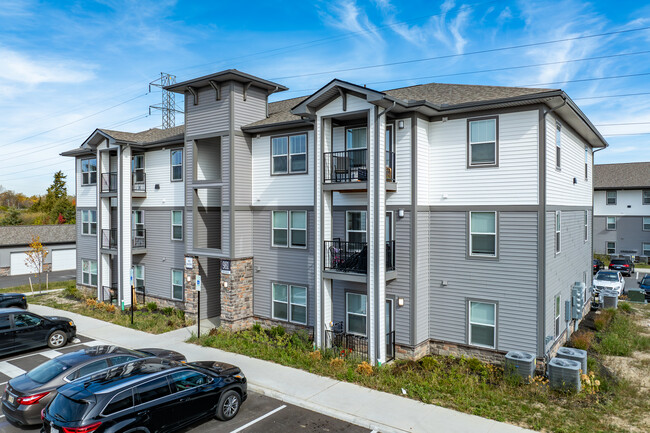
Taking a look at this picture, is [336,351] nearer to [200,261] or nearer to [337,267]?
[337,267]

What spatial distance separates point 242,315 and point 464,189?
10081mm

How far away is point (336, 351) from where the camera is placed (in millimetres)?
14297

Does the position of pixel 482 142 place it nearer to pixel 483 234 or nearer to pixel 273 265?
pixel 483 234

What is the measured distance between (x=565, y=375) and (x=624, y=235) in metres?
36.1

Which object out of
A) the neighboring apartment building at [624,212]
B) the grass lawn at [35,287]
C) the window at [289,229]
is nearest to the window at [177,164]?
the window at [289,229]

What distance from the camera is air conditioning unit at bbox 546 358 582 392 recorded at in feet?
36.7

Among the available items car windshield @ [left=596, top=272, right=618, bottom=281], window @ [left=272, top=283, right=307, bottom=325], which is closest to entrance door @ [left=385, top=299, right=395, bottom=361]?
window @ [left=272, top=283, right=307, bottom=325]

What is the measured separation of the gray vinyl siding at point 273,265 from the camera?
54.3 ft

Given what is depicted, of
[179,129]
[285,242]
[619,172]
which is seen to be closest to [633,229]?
[619,172]

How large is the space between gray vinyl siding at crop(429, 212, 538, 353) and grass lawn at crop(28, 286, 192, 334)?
434 inches

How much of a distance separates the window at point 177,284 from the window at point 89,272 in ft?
23.7

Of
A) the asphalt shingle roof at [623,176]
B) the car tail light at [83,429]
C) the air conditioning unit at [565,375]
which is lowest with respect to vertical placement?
the air conditioning unit at [565,375]

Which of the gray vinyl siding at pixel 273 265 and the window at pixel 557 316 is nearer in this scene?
the window at pixel 557 316

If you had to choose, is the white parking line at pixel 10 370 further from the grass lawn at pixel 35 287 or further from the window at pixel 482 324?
the grass lawn at pixel 35 287
